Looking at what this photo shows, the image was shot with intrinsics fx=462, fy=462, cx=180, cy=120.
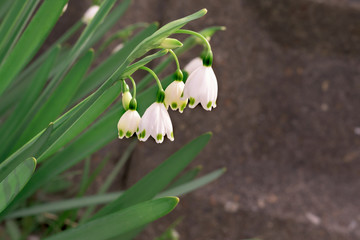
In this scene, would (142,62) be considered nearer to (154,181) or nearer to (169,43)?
(169,43)

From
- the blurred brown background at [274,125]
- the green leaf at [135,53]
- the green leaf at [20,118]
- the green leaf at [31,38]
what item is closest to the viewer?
the green leaf at [135,53]

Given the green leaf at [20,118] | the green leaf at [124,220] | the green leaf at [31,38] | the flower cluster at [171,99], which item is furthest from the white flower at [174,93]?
the green leaf at [20,118]

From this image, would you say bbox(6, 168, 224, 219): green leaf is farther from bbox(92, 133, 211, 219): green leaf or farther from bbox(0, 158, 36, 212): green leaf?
bbox(0, 158, 36, 212): green leaf

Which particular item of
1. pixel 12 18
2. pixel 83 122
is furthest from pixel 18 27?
pixel 83 122

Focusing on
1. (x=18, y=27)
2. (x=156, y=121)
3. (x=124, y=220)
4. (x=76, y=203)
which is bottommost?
(x=76, y=203)

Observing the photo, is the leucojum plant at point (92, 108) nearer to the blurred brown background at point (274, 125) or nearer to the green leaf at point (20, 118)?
the green leaf at point (20, 118)

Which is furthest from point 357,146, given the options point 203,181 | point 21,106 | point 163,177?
point 21,106

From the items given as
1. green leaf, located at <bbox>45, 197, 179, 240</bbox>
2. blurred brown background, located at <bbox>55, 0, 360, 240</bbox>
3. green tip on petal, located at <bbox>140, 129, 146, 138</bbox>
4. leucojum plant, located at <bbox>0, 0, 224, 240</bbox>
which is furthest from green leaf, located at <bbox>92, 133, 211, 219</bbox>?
blurred brown background, located at <bbox>55, 0, 360, 240</bbox>
